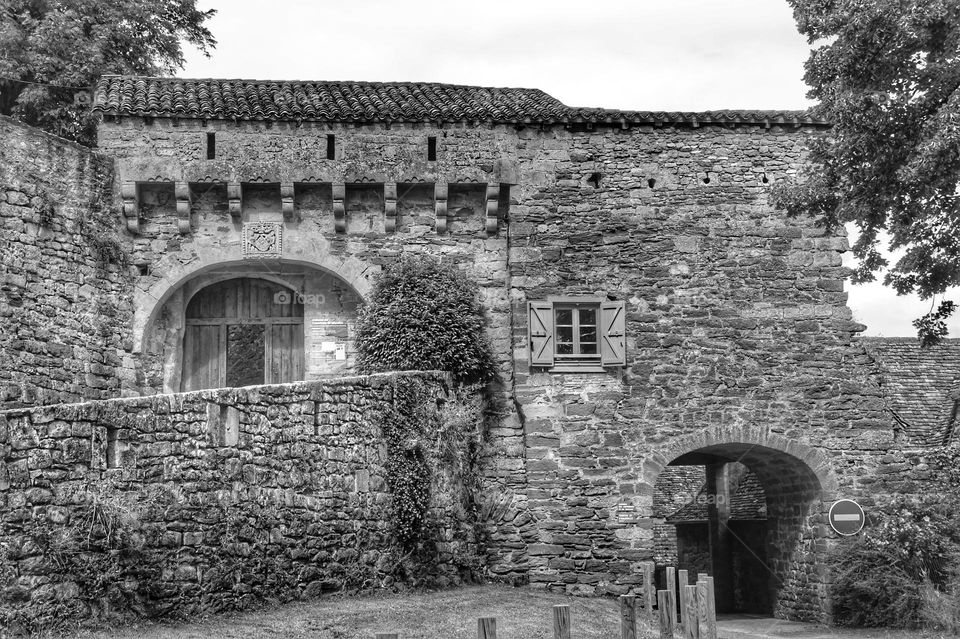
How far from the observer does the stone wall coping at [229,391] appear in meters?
8.52

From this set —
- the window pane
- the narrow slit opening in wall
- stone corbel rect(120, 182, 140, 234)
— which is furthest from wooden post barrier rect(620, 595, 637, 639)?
stone corbel rect(120, 182, 140, 234)

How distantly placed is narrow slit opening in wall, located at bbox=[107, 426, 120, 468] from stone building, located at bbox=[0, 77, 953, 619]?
5874mm

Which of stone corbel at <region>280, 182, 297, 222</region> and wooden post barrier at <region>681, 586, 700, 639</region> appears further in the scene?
stone corbel at <region>280, 182, 297, 222</region>

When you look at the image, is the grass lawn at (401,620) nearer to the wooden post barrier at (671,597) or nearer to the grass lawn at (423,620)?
the grass lawn at (423,620)

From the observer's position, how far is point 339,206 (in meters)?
15.4

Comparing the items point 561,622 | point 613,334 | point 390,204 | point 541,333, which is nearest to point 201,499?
point 561,622

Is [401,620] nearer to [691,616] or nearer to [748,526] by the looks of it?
[691,616]

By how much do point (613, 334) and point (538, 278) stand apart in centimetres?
138

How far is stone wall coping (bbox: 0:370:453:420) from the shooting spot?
852 centimetres

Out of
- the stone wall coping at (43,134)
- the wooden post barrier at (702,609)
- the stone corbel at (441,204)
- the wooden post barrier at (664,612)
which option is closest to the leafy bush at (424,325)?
the stone corbel at (441,204)

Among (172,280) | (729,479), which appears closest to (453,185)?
(172,280)

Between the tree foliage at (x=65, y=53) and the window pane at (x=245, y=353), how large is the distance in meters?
5.94

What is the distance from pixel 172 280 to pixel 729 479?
47.3 feet

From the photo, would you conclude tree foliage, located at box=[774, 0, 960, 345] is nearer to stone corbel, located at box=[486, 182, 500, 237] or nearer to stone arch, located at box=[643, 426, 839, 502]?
stone arch, located at box=[643, 426, 839, 502]
